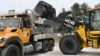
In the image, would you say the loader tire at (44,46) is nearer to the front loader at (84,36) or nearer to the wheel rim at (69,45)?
the front loader at (84,36)

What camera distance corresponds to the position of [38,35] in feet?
57.0

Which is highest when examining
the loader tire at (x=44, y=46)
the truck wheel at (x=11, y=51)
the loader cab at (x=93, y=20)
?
the loader cab at (x=93, y=20)

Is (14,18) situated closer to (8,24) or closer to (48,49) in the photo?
(8,24)

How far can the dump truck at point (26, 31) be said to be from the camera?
42.1 feet

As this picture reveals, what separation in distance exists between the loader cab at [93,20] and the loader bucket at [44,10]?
243 cm

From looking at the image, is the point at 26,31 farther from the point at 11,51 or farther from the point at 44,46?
the point at 44,46

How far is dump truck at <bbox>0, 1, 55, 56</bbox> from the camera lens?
1284cm

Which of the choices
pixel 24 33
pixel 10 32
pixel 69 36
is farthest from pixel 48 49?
pixel 10 32

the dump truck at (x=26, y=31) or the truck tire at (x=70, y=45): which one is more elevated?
the dump truck at (x=26, y=31)

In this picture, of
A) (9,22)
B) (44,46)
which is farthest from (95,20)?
(9,22)

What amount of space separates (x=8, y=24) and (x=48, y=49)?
568cm

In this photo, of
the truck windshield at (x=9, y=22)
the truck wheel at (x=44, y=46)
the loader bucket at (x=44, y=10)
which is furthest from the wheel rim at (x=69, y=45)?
the truck windshield at (x=9, y=22)

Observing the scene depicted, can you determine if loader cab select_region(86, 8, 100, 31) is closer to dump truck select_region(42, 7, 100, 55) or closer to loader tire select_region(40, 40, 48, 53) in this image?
dump truck select_region(42, 7, 100, 55)

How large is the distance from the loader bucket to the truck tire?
1849 millimetres
